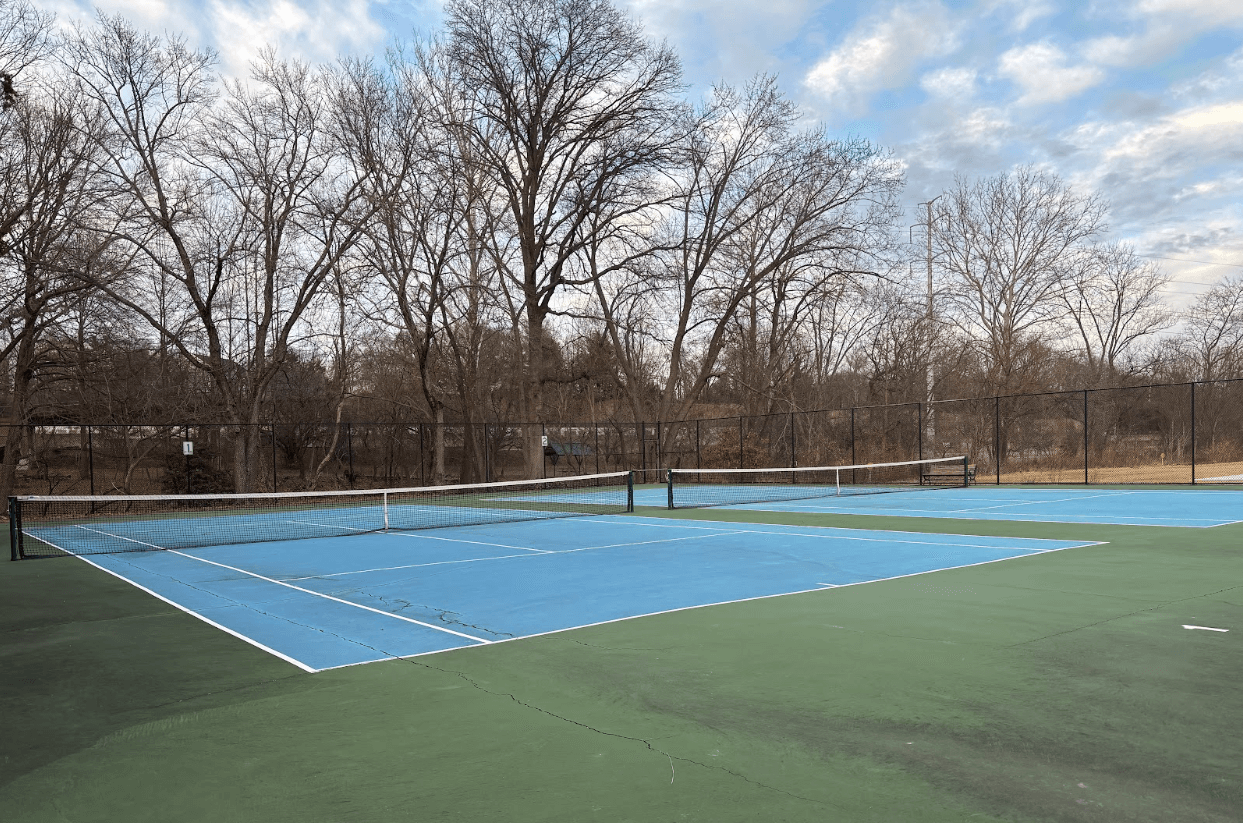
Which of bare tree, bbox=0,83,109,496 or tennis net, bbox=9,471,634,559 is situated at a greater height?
bare tree, bbox=0,83,109,496

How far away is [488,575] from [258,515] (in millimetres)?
14114

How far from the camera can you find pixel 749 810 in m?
3.46

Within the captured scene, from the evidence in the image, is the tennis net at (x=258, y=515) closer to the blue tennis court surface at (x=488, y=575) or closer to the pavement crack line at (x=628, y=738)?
the blue tennis court surface at (x=488, y=575)

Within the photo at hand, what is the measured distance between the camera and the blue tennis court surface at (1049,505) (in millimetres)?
15562

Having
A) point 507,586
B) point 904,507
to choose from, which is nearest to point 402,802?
point 507,586

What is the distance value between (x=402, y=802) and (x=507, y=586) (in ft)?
19.7

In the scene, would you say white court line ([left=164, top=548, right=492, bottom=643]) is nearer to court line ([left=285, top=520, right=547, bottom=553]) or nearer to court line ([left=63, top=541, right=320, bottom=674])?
court line ([left=63, top=541, right=320, bottom=674])

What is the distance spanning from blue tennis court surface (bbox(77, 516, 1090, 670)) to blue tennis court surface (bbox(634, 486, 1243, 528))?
3.81 metres

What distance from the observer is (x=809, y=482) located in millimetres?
31000

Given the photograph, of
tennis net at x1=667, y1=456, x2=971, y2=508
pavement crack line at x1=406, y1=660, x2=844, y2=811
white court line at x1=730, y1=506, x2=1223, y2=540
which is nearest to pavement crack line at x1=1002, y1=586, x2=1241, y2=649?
pavement crack line at x1=406, y1=660, x2=844, y2=811

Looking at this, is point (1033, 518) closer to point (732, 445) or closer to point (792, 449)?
point (792, 449)

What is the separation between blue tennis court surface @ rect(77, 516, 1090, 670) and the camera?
7492 millimetres

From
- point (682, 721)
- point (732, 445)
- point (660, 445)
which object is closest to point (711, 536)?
point (682, 721)

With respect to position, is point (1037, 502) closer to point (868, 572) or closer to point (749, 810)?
point (868, 572)
